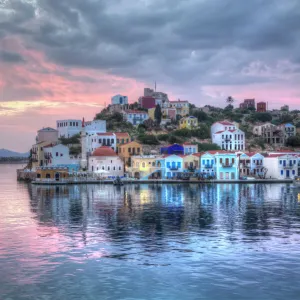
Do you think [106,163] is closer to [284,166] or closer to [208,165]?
[208,165]

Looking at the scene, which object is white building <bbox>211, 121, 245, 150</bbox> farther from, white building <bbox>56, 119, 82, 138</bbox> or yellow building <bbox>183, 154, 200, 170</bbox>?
white building <bbox>56, 119, 82, 138</bbox>

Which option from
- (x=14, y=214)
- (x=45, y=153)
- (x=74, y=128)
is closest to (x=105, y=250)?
(x=14, y=214)

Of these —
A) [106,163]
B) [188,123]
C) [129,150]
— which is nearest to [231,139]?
[188,123]

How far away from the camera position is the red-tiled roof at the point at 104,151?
95938mm

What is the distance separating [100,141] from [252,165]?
111ft

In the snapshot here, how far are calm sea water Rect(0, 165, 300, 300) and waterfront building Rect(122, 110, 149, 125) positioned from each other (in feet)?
276

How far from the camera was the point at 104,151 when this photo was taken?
96.4m

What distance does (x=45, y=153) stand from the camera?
10200 cm

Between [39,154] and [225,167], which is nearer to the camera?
[225,167]

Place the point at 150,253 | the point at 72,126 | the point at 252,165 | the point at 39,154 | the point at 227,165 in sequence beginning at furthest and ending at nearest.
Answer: the point at 72,126
the point at 39,154
the point at 252,165
the point at 227,165
the point at 150,253

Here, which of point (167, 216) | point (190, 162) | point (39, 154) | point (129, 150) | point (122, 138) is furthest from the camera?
point (122, 138)

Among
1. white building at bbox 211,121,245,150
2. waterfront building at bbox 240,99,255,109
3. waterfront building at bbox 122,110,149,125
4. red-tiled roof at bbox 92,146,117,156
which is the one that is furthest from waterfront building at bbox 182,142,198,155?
waterfront building at bbox 240,99,255,109

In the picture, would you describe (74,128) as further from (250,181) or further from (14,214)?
(14,214)

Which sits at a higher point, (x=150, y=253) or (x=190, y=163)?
(x=190, y=163)
